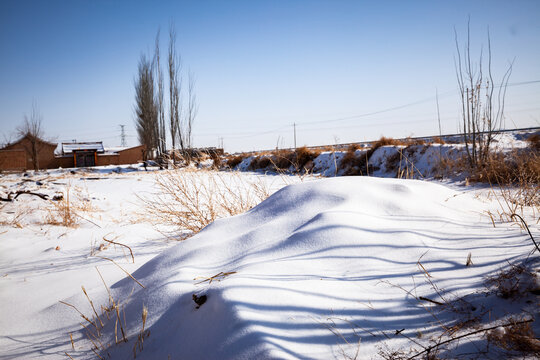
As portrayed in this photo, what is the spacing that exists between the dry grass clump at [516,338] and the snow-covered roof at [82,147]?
127 ft

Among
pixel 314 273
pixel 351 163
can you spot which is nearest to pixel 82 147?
pixel 351 163

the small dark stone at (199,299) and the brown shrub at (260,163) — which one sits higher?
the brown shrub at (260,163)

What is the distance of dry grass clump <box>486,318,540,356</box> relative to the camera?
2.10 ft

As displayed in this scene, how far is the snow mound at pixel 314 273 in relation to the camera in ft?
2.61

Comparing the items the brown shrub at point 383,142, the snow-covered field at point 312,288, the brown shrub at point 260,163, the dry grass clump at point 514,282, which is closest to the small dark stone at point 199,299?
the snow-covered field at point 312,288

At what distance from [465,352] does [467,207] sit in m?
1.42

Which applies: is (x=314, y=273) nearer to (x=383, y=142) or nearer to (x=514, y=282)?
(x=514, y=282)

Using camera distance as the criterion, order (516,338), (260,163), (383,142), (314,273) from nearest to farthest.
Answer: (516,338) → (314,273) → (383,142) → (260,163)

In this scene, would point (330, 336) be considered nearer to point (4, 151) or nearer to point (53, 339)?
point (53, 339)

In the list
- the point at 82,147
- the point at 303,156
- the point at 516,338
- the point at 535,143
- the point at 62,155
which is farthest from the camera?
the point at 82,147

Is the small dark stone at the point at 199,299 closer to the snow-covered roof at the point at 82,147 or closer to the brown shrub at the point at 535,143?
the brown shrub at the point at 535,143

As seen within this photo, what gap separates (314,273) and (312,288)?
0.35 feet

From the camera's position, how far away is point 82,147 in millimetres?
33688

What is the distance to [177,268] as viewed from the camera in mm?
1333
